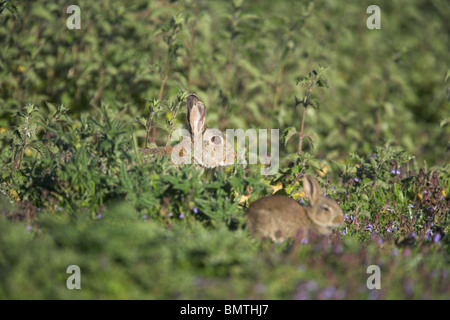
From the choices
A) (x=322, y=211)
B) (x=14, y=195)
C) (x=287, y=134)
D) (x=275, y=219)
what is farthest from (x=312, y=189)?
(x=14, y=195)

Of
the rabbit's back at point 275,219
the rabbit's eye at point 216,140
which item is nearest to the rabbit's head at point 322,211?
the rabbit's back at point 275,219

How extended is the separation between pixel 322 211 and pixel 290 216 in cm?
36

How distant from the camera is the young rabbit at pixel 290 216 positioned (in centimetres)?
464

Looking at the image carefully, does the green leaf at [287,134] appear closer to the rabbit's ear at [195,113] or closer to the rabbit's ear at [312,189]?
the rabbit's ear at [312,189]

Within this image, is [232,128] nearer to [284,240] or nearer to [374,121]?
[374,121]

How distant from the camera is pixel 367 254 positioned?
4.14m

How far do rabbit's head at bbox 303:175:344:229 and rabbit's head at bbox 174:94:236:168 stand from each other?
1.12 meters

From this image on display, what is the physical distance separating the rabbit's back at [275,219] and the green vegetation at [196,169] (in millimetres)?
144

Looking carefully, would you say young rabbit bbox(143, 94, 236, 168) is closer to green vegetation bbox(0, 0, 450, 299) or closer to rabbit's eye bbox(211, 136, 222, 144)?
rabbit's eye bbox(211, 136, 222, 144)

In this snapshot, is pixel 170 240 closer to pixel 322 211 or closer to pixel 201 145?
pixel 322 211

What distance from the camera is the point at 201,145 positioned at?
6.02 meters

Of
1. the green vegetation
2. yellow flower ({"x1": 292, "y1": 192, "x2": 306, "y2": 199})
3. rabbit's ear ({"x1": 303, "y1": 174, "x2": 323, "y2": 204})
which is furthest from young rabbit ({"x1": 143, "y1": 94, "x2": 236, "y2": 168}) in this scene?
rabbit's ear ({"x1": 303, "y1": 174, "x2": 323, "y2": 204})
